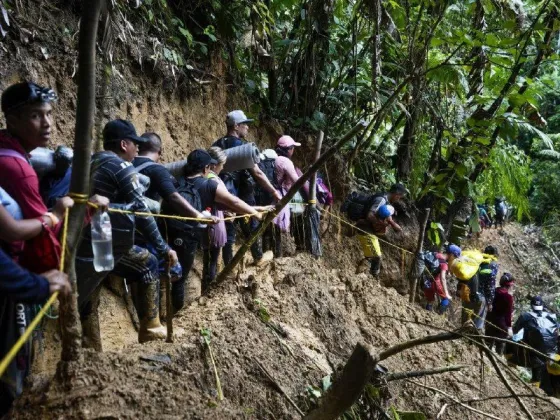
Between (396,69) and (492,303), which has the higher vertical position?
(396,69)

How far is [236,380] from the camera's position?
4242 millimetres

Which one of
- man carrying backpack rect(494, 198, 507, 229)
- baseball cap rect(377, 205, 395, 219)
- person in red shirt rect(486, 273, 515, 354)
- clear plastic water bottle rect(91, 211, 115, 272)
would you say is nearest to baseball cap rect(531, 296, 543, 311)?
person in red shirt rect(486, 273, 515, 354)

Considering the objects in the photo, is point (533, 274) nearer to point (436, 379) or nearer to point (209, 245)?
point (436, 379)

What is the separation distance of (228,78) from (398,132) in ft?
15.1

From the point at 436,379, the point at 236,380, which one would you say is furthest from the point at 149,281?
the point at 436,379

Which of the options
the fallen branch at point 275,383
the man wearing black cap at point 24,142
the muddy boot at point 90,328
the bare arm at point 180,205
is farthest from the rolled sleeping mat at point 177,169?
the man wearing black cap at point 24,142

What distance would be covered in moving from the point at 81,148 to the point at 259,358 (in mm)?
2415

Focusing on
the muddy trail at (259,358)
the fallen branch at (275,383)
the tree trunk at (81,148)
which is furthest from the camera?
the fallen branch at (275,383)

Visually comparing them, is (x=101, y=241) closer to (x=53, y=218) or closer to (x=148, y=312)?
(x=53, y=218)

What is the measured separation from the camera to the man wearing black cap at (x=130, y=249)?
13.5ft

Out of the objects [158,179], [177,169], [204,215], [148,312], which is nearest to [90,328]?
[148,312]

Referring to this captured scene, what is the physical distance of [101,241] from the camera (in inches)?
144

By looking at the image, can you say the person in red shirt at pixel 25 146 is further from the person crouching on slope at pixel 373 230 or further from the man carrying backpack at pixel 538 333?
the man carrying backpack at pixel 538 333

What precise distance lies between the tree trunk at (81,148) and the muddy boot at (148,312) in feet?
4.51
